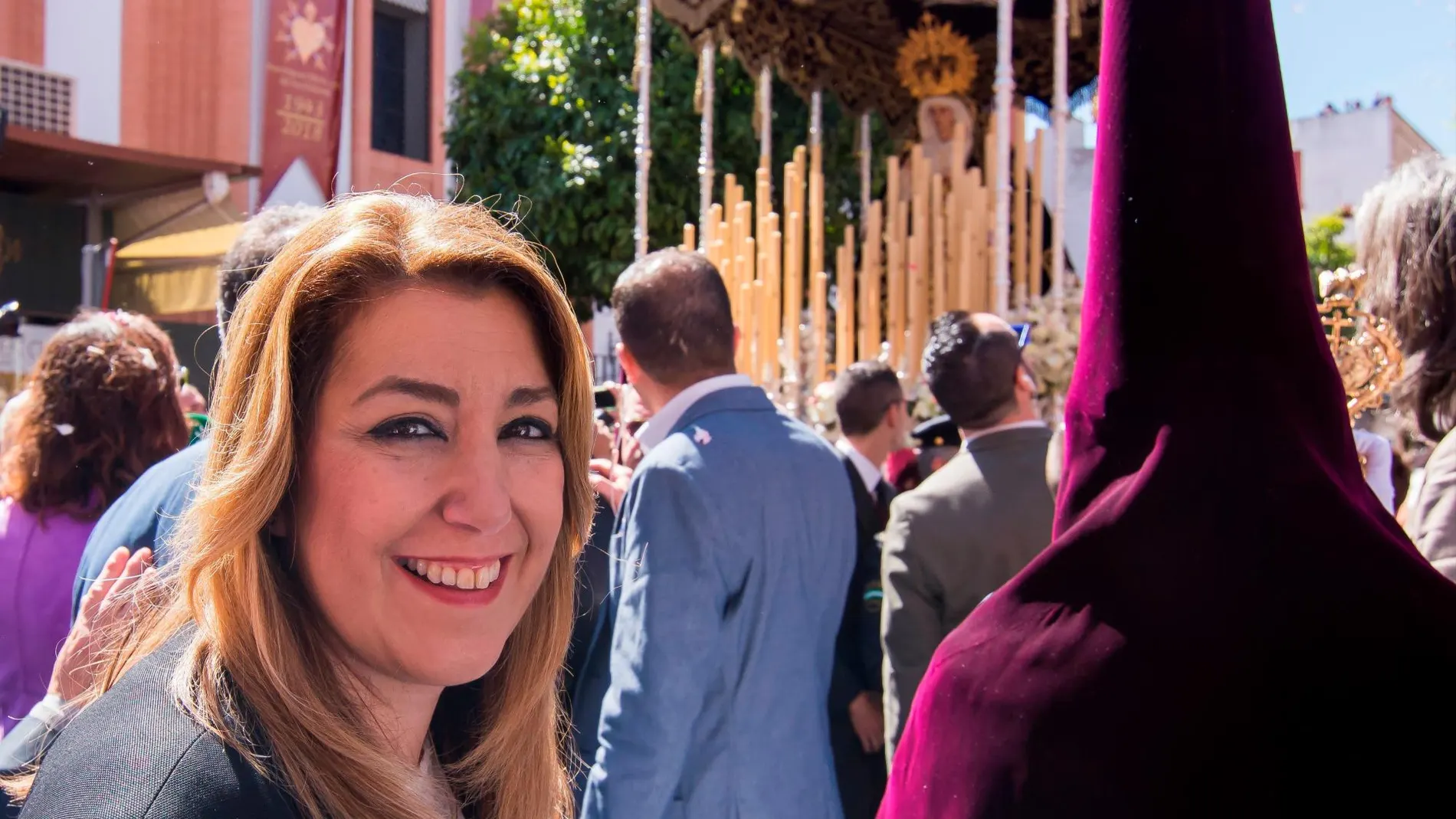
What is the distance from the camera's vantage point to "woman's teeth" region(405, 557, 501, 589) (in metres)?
1.29

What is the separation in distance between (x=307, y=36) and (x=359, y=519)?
44.1 feet

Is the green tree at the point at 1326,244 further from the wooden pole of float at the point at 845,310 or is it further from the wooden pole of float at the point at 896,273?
the wooden pole of float at the point at 845,310

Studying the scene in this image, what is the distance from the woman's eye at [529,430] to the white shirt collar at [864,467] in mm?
2971

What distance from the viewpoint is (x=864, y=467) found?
4.44 meters

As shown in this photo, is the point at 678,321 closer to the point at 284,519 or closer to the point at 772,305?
the point at 284,519

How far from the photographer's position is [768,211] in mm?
6219

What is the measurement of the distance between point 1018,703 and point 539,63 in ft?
35.7

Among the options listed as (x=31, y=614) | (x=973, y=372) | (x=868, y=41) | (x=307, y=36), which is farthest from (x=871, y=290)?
(x=307, y=36)

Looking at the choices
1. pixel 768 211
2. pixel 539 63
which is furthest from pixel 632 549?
pixel 539 63

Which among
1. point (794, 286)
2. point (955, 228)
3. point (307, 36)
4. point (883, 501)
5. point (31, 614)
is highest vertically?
point (307, 36)

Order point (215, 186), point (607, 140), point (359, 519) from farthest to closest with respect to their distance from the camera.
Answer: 1. point (607, 140)
2. point (215, 186)
3. point (359, 519)

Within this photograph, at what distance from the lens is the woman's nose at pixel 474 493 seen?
1298 mm

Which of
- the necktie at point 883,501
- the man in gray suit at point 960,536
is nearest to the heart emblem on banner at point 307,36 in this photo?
the necktie at point 883,501

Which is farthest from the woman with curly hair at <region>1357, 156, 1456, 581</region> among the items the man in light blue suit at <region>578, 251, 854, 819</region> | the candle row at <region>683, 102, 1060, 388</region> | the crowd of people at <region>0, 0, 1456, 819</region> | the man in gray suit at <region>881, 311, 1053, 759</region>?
the candle row at <region>683, 102, 1060, 388</region>
